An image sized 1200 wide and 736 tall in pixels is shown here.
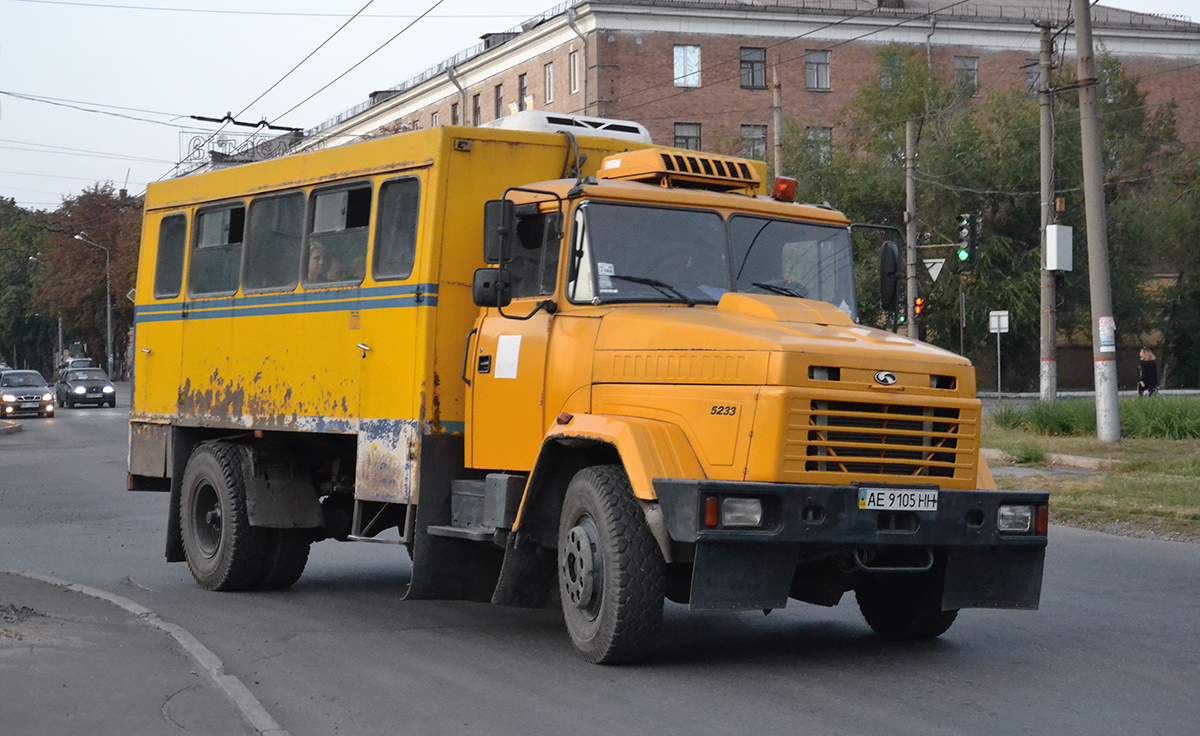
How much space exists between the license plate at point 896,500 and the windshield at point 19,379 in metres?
46.7

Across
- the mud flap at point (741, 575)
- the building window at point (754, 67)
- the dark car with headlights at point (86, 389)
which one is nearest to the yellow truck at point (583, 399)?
the mud flap at point (741, 575)

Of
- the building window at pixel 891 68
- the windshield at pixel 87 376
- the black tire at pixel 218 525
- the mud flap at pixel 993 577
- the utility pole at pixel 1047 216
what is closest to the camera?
the mud flap at pixel 993 577

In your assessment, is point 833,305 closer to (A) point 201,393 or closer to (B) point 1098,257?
(A) point 201,393

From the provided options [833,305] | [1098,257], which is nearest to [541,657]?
[833,305]

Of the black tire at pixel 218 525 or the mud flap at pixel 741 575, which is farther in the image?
the black tire at pixel 218 525

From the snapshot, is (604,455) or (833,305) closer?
(604,455)

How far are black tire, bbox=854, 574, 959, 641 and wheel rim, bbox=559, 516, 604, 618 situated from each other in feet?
5.21

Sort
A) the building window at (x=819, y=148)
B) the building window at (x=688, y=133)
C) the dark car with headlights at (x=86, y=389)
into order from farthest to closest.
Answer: the building window at (x=688, y=133) < the dark car with headlights at (x=86, y=389) < the building window at (x=819, y=148)

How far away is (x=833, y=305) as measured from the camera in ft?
28.4

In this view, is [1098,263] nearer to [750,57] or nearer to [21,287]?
[750,57]

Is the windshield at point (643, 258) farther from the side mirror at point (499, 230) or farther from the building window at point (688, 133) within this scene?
the building window at point (688, 133)

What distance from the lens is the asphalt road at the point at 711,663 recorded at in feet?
21.2

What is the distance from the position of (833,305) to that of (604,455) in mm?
1754

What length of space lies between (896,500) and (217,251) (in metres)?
6.28
